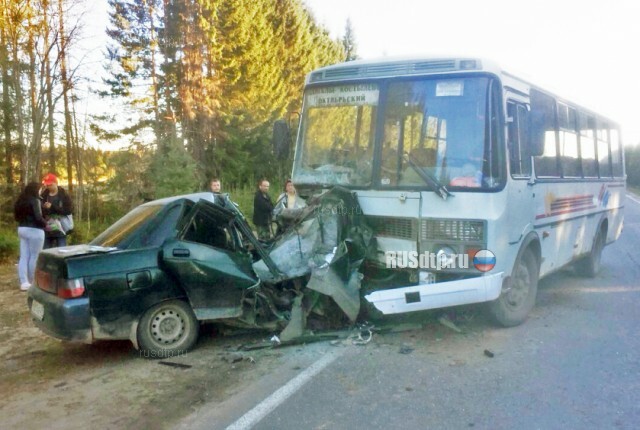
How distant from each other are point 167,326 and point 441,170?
10.7 feet

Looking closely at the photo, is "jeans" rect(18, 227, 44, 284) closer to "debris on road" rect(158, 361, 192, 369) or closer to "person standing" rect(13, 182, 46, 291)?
"person standing" rect(13, 182, 46, 291)

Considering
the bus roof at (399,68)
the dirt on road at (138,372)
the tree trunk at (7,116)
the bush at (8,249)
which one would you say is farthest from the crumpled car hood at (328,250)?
the tree trunk at (7,116)

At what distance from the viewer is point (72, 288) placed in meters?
5.32

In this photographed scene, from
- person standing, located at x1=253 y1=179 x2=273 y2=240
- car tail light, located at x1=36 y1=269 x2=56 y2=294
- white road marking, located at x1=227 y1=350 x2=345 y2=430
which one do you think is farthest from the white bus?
person standing, located at x1=253 y1=179 x2=273 y2=240

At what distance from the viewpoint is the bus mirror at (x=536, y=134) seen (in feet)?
21.5

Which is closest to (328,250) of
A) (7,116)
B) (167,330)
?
(167,330)

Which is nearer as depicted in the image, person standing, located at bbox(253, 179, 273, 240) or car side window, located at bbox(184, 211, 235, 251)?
car side window, located at bbox(184, 211, 235, 251)

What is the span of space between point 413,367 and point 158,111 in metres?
20.2

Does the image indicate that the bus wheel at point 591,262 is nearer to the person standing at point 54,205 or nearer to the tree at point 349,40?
the person standing at point 54,205

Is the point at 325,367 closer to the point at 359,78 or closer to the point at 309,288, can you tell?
the point at 309,288

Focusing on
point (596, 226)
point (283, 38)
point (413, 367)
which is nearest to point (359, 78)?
point (413, 367)

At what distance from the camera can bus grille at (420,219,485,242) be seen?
5891 millimetres

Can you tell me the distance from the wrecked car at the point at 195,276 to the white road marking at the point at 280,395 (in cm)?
68

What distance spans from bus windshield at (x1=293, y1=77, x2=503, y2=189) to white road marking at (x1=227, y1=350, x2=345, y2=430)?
2091 millimetres
